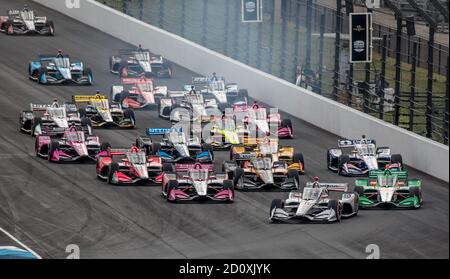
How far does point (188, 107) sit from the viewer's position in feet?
129

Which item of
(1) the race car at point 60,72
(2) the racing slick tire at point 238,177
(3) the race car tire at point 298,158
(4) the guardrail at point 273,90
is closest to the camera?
(2) the racing slick tire at point 238,177

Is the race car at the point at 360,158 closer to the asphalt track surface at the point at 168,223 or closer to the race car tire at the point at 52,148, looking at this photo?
the asphalt track surface at the point at 168,223

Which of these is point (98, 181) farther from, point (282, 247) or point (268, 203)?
point (282, 247)

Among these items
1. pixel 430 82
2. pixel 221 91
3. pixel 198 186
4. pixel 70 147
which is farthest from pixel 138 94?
pixel 198 186

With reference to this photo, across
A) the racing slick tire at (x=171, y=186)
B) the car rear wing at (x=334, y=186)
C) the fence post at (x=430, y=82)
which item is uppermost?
the fence post at (x=430, y=82)

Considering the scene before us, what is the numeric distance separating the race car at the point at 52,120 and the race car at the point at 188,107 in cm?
308

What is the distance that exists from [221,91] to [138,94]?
2187mm

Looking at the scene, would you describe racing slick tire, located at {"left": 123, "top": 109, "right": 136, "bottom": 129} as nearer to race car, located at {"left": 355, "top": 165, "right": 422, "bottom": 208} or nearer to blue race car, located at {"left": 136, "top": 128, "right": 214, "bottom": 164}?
Result: blue race car, located at {"left": 136, "top": 128, "right": 214, "bottom": 164}

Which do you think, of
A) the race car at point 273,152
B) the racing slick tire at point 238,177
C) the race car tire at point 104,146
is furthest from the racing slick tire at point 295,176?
the race car tire at point 104,146

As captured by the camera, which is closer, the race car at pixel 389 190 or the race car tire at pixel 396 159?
the race car at pixel 389 190

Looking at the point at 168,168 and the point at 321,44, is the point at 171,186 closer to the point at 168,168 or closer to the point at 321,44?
the point at 168,168

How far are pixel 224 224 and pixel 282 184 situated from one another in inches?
143

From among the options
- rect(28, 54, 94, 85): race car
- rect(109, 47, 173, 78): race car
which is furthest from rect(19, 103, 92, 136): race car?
rect(109, 47, 173, 78): race car

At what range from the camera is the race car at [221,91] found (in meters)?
41.2
